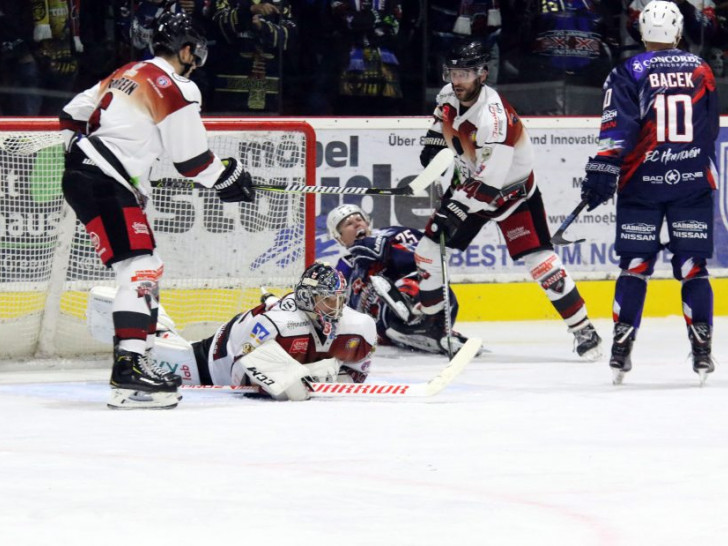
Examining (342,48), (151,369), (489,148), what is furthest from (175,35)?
(342,48)

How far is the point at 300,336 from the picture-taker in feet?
15.5

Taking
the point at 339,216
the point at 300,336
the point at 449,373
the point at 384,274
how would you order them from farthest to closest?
the point at 384,274 → the point at 339,216 → the point at 449,373 → the point at 300,336

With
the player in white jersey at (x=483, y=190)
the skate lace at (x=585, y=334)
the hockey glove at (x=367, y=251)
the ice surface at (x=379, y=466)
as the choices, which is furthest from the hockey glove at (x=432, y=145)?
the ice surface at (x=379, y=466)

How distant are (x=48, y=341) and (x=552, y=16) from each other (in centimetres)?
337

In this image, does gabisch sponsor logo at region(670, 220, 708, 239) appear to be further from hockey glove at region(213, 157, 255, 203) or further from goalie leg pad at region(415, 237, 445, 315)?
hockey glove at region(213, 157, 255, 203)

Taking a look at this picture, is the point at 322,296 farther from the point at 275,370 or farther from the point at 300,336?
the point at 275,370

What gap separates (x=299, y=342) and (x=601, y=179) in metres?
Answer: 1.08

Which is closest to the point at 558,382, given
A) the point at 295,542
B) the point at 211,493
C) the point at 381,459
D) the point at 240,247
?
the point at 240,247

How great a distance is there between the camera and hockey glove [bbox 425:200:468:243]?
577 centimetres

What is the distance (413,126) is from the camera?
716 centimetres

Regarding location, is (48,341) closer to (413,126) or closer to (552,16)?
(413,126)

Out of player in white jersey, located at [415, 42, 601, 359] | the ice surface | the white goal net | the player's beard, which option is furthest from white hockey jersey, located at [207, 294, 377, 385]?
the player's beard

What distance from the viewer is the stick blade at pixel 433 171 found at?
5.47 meters

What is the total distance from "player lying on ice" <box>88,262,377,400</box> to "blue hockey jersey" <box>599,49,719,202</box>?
97cm
